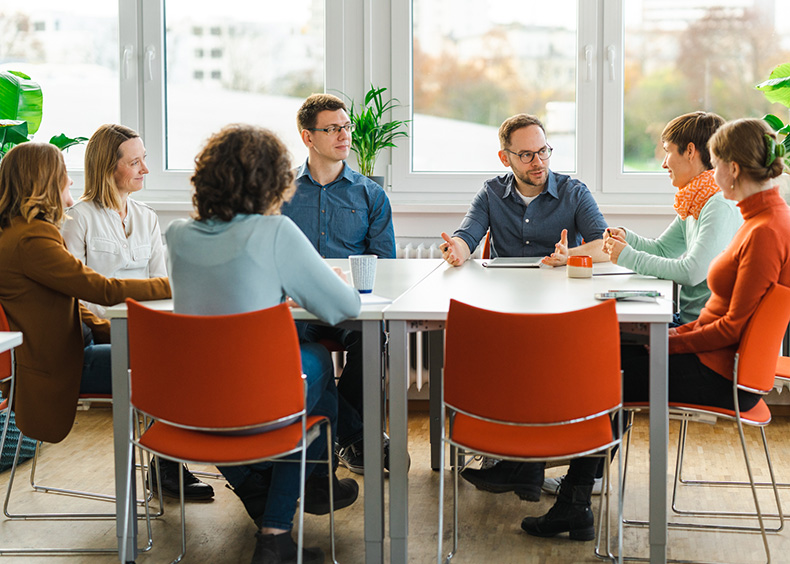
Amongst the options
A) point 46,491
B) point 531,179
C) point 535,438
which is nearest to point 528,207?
point 531,179

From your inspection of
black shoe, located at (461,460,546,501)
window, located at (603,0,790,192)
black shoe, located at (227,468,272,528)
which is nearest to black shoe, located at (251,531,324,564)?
black shoe, located at (227,468,272,528)

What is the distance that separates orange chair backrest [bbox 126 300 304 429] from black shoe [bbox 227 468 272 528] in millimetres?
547

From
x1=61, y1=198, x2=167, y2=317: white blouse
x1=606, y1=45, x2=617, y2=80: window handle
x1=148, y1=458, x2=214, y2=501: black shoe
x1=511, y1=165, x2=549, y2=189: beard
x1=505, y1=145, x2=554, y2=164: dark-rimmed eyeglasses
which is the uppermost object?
x1=606, y1=45, x2=617, y2=80: window handle

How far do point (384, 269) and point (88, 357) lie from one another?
1041 mm

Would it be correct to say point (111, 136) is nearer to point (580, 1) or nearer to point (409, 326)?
point (409, 326)

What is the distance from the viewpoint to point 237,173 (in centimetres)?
210

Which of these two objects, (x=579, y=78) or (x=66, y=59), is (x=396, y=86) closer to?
(x=579, y=78)

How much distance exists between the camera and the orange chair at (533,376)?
6.34 ft

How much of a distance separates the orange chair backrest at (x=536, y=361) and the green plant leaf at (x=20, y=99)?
8.79 feet

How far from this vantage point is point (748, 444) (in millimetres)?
3615

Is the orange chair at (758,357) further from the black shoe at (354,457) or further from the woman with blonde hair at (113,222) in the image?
the woman with blonde hair at (113,222)

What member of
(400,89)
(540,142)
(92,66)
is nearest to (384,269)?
(540,142)

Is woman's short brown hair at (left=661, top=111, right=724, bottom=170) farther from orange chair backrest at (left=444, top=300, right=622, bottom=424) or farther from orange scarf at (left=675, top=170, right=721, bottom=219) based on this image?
orange chair backrest at (left=444, top=300, right=622, bottom=424)

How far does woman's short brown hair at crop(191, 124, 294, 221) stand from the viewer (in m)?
2.10
